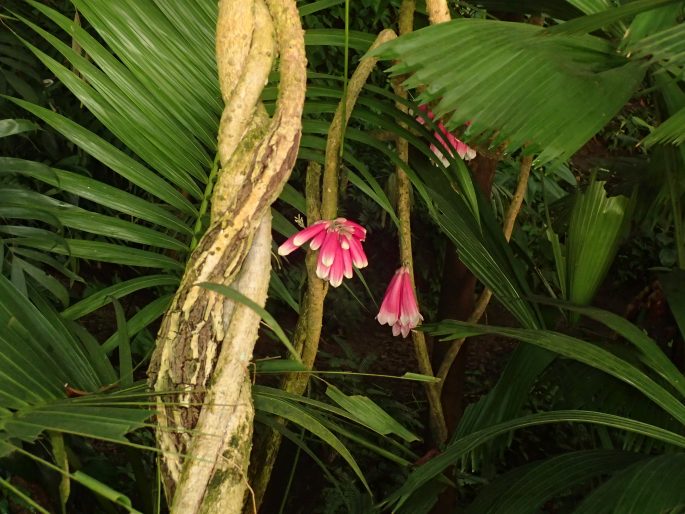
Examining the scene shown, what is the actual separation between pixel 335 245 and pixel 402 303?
0.19 meters

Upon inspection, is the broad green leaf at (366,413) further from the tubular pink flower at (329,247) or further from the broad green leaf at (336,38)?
the broad green leaf at (336,38)

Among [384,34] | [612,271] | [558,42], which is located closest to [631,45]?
[558,42]

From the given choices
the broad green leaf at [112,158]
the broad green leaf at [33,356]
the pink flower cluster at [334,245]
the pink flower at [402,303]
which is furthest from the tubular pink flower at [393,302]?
the broad green leaf at [33,356]

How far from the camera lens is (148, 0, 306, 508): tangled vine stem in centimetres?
65

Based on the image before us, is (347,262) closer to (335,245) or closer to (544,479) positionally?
(335,245)

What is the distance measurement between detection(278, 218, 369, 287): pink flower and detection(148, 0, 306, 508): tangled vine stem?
5.5 inches

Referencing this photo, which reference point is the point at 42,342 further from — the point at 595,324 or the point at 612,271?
the point at 612,271

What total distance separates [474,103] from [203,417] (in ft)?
1.03

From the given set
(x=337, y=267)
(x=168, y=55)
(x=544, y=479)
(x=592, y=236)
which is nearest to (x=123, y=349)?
(x=337, y=267)

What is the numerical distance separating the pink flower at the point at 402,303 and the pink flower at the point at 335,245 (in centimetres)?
16

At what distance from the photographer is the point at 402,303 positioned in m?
1.00

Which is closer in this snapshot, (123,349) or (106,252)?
(123,349)

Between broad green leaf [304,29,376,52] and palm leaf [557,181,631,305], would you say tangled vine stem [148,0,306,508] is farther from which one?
palm leaf [557,181,631,305]

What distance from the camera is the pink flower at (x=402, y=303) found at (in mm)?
993
